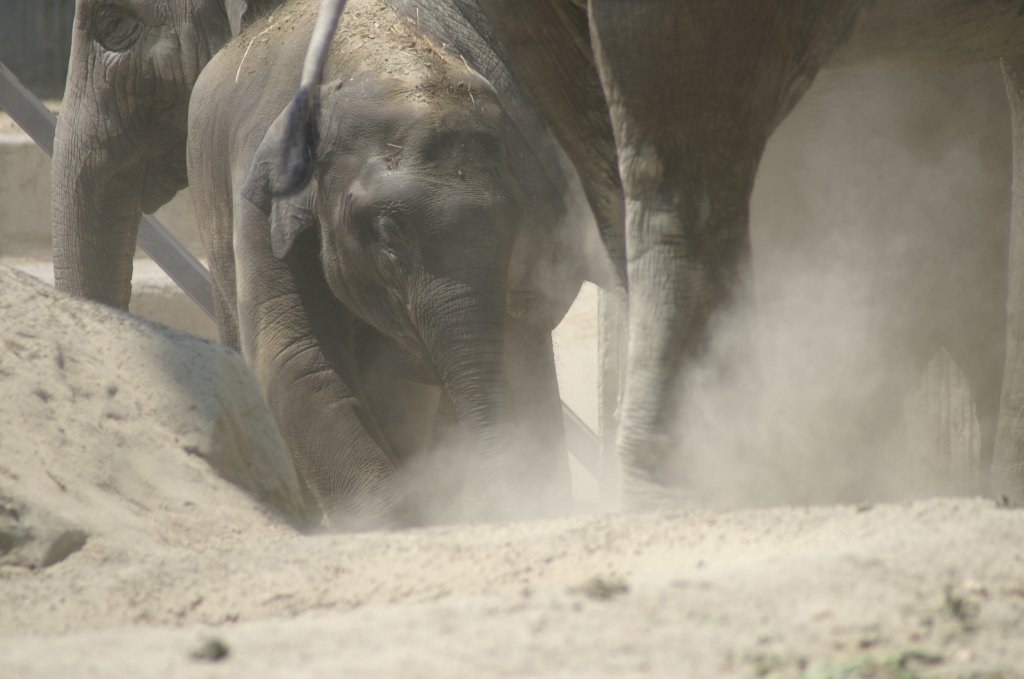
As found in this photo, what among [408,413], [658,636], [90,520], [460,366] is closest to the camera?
[658,636]

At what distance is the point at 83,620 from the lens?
2293mm

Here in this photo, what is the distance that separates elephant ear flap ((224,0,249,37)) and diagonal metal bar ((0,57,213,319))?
1965 millimetres

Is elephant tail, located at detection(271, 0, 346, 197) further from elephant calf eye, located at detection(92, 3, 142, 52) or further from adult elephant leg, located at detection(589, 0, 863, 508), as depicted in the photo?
elephant calf eye, located at detection(92, 3, 142, 52)

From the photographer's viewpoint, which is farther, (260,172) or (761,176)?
(761,176)

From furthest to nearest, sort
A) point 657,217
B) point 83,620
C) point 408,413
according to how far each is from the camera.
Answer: point 408,413, point 657,217, point 83,620

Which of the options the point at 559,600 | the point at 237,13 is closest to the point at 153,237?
the point at 237,13

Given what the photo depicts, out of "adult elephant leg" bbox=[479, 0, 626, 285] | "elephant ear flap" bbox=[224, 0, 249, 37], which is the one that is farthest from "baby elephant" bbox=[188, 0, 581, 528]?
"adult elephant leg" bbox=[479, 0, 626, 285]

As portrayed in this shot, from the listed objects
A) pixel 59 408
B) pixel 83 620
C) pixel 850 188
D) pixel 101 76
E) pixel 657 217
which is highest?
pixel 101 76

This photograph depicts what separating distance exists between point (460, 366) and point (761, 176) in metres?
1.53

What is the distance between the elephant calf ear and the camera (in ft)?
13.7

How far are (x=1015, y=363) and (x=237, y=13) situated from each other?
2.68m

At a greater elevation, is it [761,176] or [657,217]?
[761,176]

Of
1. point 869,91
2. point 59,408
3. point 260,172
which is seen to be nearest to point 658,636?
point 59,408

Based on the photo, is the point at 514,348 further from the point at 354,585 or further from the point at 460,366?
the point at 354,585
